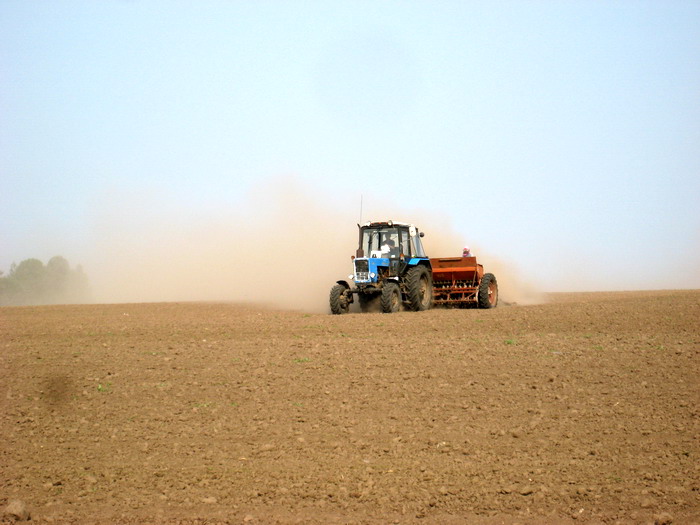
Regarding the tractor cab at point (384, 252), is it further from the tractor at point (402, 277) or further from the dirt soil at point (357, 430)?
the dirt soil at point (357, 430)

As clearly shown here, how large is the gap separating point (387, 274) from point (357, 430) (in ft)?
43.0

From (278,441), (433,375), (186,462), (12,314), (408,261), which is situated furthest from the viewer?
(12,314)

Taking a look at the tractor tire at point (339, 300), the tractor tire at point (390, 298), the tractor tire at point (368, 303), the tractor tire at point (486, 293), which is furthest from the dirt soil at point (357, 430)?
the tractor tire at point (486, 293)

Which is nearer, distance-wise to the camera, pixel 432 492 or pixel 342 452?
pixel 432 492

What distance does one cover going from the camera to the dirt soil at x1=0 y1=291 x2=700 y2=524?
20.6ft

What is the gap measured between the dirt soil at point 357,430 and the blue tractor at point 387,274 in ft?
20.9

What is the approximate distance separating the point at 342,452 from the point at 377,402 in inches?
67.9

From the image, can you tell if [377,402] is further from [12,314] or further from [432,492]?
[12,314]

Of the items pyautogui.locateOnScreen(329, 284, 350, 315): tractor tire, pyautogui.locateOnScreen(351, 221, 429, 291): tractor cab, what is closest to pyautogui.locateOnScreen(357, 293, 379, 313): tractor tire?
pyautogui.locateOnScreen(329, 284, 350, 315): tractor tire

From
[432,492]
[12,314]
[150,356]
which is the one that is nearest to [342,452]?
[432,492]

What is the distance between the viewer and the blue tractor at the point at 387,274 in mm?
20516

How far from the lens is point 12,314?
2408 cm

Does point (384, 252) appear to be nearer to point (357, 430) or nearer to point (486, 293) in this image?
point (486, 293)

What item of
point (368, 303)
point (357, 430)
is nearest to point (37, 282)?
point (368, 303)
